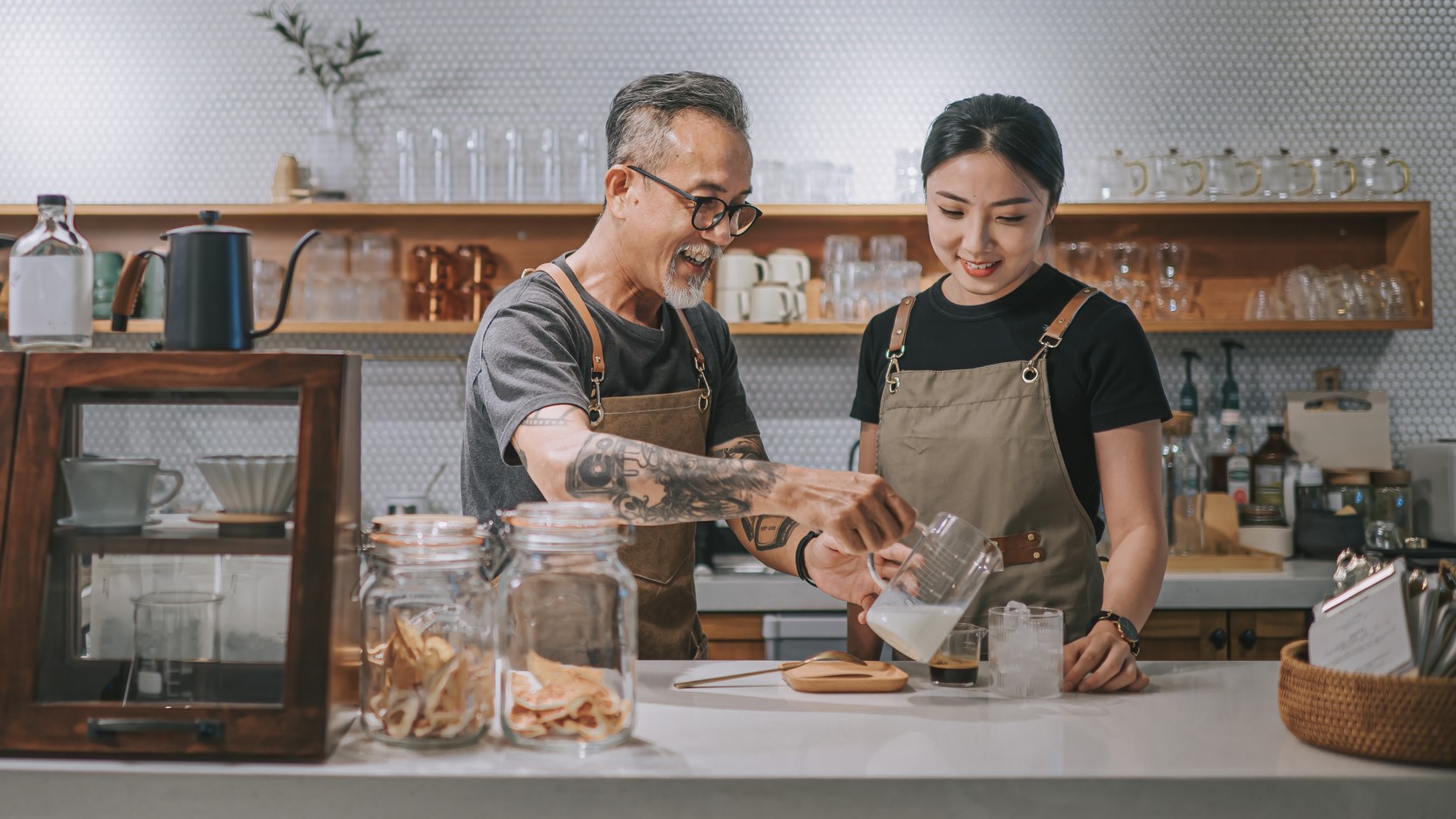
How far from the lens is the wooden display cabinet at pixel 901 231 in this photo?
Answer: 363cm

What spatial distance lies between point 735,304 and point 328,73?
1659 mm

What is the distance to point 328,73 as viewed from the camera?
3967mm

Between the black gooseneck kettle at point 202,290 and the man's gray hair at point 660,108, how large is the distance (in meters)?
0.66

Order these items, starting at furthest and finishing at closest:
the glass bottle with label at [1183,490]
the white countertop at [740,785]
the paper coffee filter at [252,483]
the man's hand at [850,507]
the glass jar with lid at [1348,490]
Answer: the glass jar with lid at [1348,490]
the glass bottle with label at [1183,490]
the man's hand at [850,507]
the paper coffee filter at [252,483]
the white countertop at [740,785]

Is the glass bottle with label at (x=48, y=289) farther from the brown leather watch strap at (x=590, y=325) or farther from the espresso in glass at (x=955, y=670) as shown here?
the espresso in glass at (x=955, y=670)

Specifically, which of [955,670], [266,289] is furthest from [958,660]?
[266,289]

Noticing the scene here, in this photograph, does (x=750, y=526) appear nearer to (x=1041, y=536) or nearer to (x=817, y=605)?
(x=1041, y=536)

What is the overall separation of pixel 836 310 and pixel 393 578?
2598mm

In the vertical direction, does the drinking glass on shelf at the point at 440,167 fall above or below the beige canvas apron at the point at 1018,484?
above

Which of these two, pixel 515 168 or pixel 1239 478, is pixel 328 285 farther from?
pixel 1239 478

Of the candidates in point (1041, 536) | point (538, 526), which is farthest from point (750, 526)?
point (538, 526)

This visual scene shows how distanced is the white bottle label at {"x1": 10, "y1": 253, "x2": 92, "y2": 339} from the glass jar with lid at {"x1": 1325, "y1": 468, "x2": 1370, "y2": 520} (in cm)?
351

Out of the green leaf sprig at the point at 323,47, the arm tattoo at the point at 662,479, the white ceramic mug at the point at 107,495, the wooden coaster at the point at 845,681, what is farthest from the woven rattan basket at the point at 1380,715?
the green leaf sprig at the point at 323,47

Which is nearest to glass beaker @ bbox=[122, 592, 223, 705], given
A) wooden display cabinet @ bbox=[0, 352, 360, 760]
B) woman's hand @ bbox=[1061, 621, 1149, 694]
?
wooden display cabinet @ bbox=[0, 352, 360, 760]
